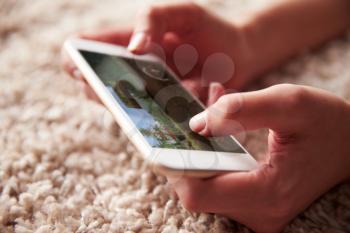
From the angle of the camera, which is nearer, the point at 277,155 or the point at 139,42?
the point at 277,155

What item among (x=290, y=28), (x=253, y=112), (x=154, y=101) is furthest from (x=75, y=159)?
(x=290, y=28)

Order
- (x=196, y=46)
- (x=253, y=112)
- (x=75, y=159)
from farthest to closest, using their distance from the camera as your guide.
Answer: (x=196, y=46) < (x=75, y=159) < (x=253, y=112)

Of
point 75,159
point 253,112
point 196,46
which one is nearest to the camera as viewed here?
point 253,112

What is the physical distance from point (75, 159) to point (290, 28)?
422 millimetres

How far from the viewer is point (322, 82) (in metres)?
0.63

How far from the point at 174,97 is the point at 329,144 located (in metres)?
0.18

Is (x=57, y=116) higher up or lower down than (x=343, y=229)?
higher up

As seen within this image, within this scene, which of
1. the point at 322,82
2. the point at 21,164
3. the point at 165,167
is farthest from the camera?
the point at 322,82

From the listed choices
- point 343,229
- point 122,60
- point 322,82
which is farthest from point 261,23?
point 343,229

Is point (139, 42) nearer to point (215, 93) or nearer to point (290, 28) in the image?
point (215, 93)

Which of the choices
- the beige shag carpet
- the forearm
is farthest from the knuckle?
the forearm

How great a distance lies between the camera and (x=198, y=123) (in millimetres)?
388

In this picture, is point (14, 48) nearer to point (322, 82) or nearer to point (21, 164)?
point (21, 164)

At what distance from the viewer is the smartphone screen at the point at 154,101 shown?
40 centimetres
